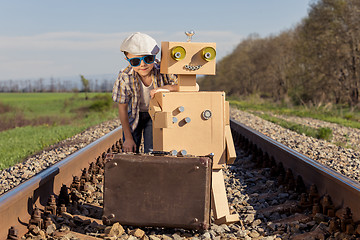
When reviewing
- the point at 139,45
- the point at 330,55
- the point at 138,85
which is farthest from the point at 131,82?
the point at 330,55

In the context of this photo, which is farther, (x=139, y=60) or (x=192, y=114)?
(x=139, y=60)

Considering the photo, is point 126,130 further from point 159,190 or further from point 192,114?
point 159,190

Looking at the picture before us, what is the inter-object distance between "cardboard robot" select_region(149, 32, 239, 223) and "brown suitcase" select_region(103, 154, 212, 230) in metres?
0.37

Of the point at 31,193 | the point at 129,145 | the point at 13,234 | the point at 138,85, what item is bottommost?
the point at 13,234

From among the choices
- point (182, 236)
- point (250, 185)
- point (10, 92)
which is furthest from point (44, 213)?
point (10, 92)

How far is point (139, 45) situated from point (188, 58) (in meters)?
0.42

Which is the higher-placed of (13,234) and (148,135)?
(148,135)

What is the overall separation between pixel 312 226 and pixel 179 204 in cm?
113

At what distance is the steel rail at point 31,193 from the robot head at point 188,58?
1386mm

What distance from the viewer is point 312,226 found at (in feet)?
11.4

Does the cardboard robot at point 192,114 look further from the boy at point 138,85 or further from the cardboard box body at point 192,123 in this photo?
the boy at point 138,85

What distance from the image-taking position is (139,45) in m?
3.58

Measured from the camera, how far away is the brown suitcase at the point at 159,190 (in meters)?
3.08

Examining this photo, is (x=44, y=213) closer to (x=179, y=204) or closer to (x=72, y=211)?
(x=72, y=211)
